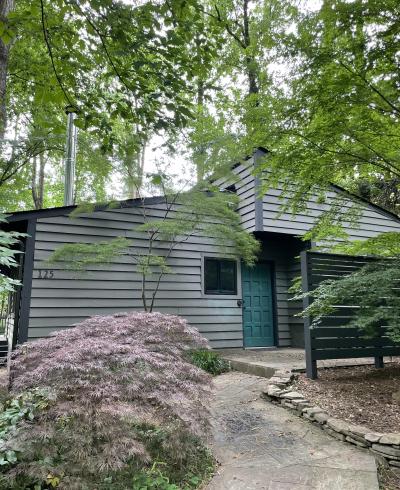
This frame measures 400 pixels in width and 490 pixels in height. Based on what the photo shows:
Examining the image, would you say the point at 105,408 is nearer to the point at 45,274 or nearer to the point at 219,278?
the point at 45,274

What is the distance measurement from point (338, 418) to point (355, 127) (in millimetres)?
3383

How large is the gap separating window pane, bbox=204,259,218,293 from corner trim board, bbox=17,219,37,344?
3.53 m

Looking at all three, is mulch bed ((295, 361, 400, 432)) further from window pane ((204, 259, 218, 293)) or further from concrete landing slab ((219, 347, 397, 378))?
window pane ((204, 259, 218, 293))

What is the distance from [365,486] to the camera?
8.69 ft

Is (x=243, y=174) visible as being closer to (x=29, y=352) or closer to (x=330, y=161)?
(x=330, y=161)

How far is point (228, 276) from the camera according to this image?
834 cm

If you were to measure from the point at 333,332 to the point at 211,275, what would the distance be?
3419mm

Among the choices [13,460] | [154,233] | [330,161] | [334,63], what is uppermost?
[334,63]

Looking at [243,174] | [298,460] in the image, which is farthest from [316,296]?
[243,174]

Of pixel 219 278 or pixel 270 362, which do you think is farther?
pixel 219 278

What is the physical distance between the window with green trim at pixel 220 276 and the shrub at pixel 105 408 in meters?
4.68

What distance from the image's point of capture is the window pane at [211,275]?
803 cm

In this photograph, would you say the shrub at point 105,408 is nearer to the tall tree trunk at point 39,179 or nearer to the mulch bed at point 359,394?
the mulch bed at point 359,394

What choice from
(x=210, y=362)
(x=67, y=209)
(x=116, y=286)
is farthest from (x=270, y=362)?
(x=67, y=209)
